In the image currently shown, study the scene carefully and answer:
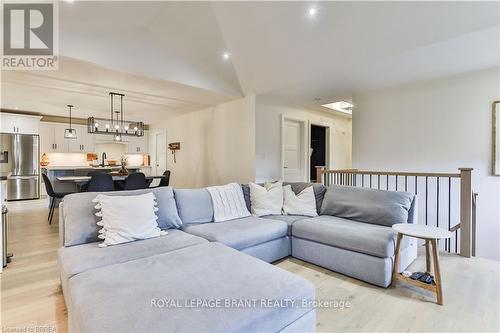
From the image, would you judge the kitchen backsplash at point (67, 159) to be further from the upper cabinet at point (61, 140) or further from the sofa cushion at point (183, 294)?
the sofa cushion at point (183, 294)

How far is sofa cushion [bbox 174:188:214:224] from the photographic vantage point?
2838mm

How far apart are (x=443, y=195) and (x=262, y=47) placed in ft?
11.7

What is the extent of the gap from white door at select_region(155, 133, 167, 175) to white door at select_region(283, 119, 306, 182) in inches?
169

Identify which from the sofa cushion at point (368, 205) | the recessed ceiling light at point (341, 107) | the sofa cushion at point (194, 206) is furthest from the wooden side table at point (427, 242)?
the recessed ceiling light at point (341, 107)

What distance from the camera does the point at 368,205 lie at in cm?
299

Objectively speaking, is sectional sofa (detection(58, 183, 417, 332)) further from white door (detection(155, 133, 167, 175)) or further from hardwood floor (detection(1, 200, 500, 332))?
white door (detection(155, 133, 167, 175))

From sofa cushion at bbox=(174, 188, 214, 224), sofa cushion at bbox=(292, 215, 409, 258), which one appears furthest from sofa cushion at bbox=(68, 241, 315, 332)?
sofa cushion at bbox=(292, 215, 409, 258)

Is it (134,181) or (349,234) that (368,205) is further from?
(134,181)

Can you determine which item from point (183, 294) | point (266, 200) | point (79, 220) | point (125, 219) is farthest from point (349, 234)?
point (79, 220)

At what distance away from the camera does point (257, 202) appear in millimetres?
3445

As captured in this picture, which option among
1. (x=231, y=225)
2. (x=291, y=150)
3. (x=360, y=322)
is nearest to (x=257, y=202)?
(x=231, y=225)

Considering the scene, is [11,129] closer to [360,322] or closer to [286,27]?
[286,27]

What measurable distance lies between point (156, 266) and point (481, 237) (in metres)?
4.45

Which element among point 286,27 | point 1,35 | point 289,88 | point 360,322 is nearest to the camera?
point 360,322
